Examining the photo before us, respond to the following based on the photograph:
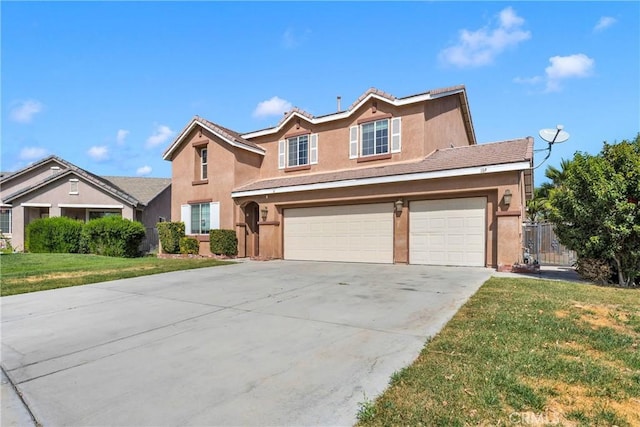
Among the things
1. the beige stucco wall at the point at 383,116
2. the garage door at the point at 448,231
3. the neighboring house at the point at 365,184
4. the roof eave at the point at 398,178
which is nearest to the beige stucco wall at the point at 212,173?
the neighboring house at the point at 365,184

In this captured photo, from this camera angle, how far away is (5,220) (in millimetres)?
26547

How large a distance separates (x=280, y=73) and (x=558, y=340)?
1499cm

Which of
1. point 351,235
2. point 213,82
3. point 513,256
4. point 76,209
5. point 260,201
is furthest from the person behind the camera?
point 76,209

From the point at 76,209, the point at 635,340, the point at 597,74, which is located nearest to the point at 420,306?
the point at 635,340

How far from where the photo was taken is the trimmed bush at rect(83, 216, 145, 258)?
19062 mm

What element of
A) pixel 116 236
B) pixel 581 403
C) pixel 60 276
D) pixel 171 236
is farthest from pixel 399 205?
pixel 116 236

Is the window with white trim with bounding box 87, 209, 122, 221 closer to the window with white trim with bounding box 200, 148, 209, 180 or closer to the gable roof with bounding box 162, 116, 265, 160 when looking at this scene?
the gable roof with bounding box 162, 116, 265, 160

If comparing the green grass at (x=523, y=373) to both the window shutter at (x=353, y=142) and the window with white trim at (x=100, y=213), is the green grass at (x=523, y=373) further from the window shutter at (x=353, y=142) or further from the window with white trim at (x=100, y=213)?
the window with white trim at (x=100, y=213)

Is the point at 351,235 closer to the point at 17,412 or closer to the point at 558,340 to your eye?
the point at 558,340

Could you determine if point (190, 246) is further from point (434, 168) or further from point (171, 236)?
point (434, 168)

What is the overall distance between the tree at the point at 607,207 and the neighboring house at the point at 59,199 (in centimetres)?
2429

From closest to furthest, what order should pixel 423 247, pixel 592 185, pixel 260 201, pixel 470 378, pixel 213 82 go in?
pixel 470 378, pixel 592 185, pixel 423 247, pixel 213 82, pixel 260 201

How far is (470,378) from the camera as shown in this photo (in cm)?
338

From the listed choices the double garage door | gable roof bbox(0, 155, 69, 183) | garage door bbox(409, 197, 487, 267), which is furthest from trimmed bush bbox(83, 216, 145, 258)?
garage door bbox(409, 197, 487, 267)
